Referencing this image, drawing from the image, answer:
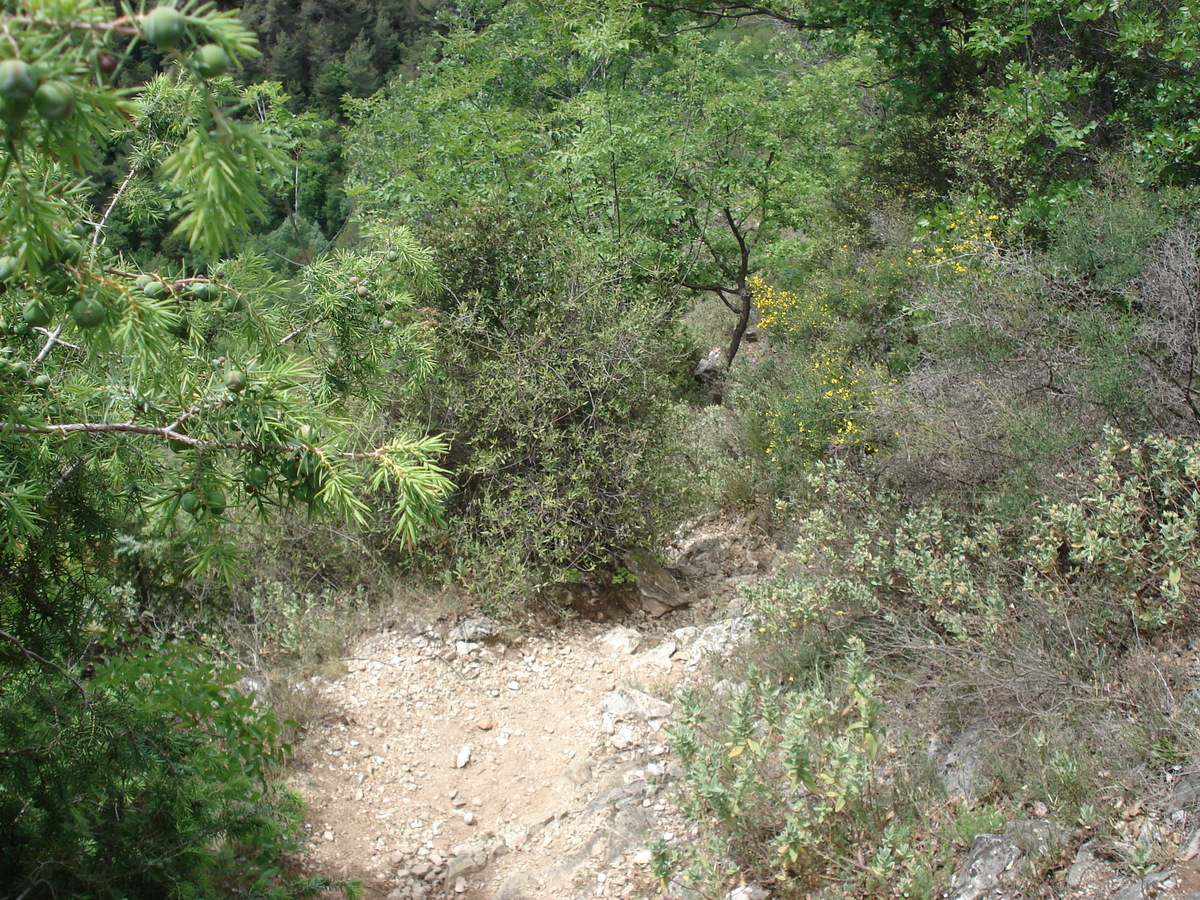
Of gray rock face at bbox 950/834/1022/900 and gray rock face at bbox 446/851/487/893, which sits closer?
gray rock face at bbox 950/834/1022/900

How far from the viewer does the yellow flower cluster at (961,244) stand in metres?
5.66

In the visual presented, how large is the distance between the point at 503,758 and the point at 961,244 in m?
4.75

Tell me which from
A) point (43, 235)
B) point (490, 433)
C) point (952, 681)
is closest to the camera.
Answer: point (43, 235)

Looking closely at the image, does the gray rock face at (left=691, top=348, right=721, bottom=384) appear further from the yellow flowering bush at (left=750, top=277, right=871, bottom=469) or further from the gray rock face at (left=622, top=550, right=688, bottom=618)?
the gray rock face at (left=622, top=550, right=688, bottom=618)

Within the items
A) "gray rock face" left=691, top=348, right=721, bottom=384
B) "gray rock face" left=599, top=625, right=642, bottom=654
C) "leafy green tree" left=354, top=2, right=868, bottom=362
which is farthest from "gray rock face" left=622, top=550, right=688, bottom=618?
"gray rock face" left=691, top=348, right=721, bottom=384

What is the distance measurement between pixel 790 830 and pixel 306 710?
2852 millimetres

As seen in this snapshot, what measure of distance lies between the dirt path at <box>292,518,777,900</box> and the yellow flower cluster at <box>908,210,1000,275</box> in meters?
2.95

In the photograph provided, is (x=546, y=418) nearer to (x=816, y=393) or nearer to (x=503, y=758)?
(x=503, y=758)

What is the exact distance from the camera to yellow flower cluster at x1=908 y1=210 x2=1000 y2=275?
5.66m

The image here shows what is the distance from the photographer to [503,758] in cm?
456

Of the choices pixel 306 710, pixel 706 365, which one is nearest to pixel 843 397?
pixel 306 710

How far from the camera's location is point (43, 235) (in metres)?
1.21

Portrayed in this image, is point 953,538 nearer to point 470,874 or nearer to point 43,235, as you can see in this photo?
point 470,874

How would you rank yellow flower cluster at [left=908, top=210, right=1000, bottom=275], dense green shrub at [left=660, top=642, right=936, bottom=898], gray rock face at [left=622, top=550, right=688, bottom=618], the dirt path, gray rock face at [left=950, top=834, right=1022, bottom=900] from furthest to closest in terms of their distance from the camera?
gray rock face at [left=622, top=550, right=688, bottom=618], yellow flower cluster at [left=908, top=210, right=1000, bottom=275], the dirt path, dense green shrub at [left=660, top=642, right=936, bottom=898], gray rock face at [left=950, top=834, right=1022, bottom=900]
